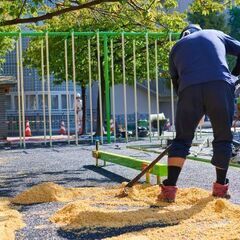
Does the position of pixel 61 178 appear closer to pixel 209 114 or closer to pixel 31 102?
pixel 209 114

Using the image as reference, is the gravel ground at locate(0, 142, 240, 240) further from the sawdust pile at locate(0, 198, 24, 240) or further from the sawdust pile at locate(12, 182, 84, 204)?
the sawdust pile at locate(12, 182, 84, 204)

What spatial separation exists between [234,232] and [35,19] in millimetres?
6035

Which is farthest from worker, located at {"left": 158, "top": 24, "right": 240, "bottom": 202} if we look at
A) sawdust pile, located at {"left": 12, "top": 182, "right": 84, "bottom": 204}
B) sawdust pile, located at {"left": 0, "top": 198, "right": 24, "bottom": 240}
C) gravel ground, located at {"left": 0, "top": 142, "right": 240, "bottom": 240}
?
sawdust pile, located at {"left": 0, "top": 198, "right": 24, "bottom": 240}

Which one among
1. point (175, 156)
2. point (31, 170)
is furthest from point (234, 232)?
point (31, 170)

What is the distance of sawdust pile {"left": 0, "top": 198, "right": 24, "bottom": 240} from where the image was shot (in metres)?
3.74

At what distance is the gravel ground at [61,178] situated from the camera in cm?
384

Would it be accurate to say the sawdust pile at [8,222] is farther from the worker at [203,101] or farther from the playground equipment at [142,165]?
the playground equipment at [142,165]

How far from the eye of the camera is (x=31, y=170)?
8297 mm

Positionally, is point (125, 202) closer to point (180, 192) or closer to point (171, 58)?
point (180, 192)

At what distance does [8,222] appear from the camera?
4195mm

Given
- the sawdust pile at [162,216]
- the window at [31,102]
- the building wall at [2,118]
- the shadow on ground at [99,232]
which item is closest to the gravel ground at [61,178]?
the shadow on ground at [99,232]

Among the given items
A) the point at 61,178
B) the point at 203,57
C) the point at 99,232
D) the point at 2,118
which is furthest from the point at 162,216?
the point at 2,118

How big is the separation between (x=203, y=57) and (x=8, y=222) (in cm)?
228

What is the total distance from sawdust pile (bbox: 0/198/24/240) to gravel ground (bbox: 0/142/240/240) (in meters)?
0.06
